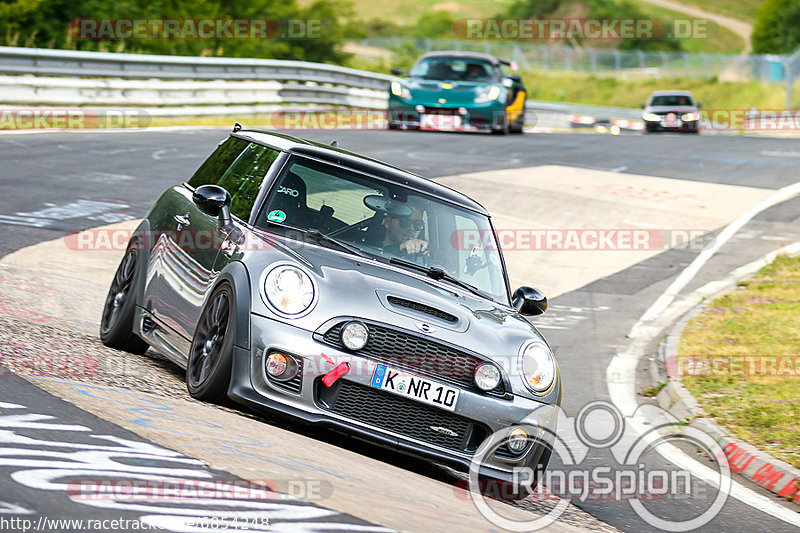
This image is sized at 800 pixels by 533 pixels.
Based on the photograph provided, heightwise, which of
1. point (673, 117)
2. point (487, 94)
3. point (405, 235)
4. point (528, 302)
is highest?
point (487, 94)

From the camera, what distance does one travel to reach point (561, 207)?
17.3 meters

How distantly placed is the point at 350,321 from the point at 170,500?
1733 millimetres

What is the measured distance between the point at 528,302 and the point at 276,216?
1.62 meters

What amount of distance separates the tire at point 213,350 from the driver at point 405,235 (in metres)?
1.10

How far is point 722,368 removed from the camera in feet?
32.8

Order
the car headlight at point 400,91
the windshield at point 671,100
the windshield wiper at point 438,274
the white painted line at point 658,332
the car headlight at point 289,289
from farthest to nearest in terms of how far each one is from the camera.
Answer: the windshield at point 671,100 < the car headlight at point 400,91 < the white painted line at point 658,332 < the windshield wiper at point 438,274 < the car headlight at point 289,289

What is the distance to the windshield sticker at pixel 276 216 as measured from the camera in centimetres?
667

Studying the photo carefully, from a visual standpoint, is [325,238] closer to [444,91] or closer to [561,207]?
[561,207]

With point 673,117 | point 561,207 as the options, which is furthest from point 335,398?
point 673,117

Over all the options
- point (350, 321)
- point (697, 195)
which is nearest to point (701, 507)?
point (350, 321)

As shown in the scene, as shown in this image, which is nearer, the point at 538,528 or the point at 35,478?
the point at 35,478

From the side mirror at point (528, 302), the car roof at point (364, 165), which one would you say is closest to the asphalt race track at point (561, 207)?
the side mirror at point (528, 302)

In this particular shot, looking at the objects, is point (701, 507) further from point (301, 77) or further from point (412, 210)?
point (301, 77)

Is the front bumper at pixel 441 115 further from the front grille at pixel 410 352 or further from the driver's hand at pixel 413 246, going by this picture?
the front grille at pixel 410 352
